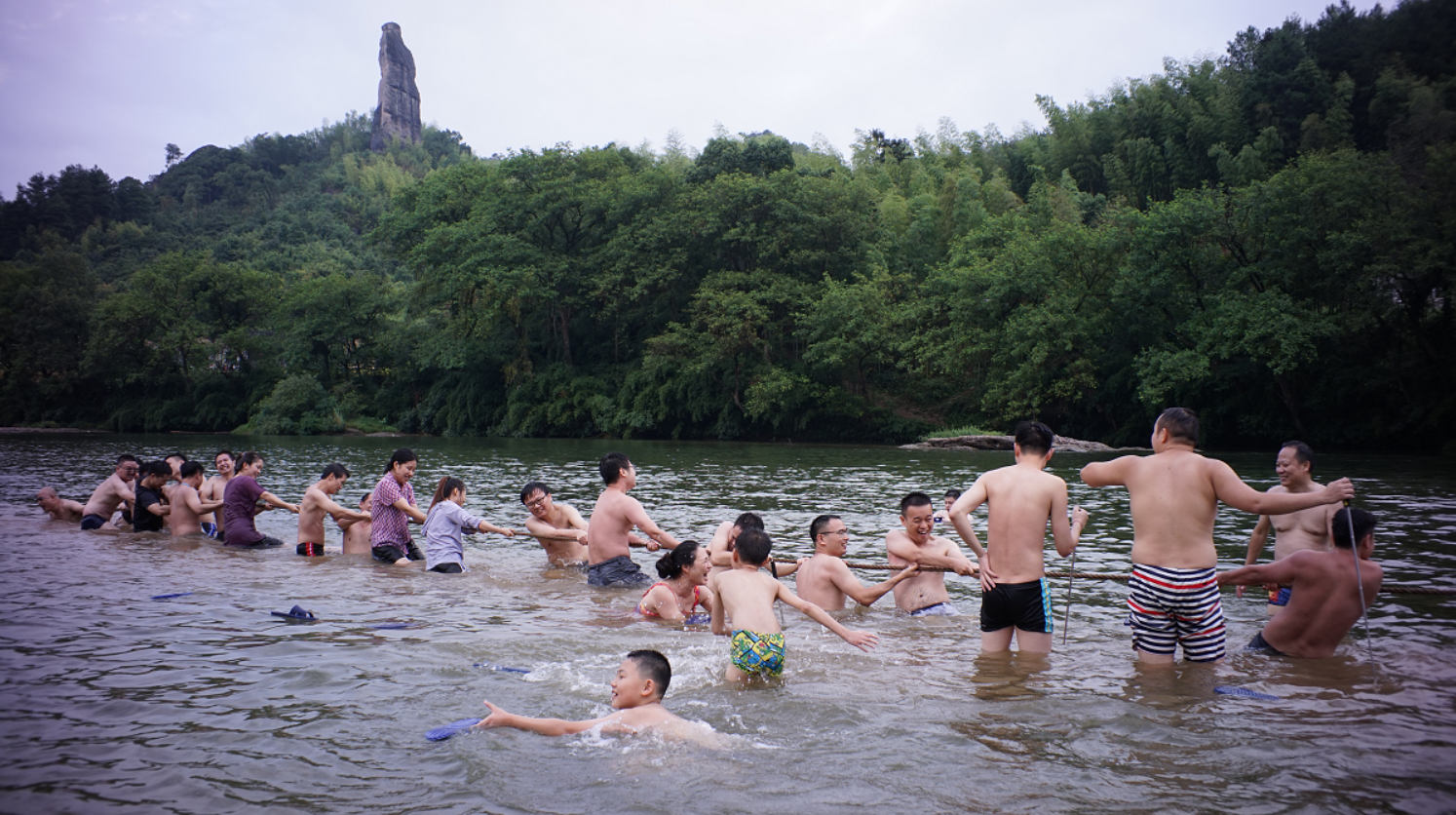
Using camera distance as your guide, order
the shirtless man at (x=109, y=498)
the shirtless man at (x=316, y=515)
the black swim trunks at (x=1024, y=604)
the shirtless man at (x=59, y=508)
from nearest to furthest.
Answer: the black swim trunks at (x=1024, y=604), the shirtless man at (x=316, y=515), the shirtless man at (x=109, y=498), the shirtless man at (x=59, y=508)

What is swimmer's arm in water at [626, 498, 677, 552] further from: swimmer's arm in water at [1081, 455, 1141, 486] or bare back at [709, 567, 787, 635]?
swimmer's arm in water at [1081, 455, 1141, 486]

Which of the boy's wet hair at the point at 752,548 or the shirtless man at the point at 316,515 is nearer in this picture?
the boy's wet hair at the point at 752,548

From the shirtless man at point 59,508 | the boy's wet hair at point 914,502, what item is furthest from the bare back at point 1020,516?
the shirtless man at point 59,508

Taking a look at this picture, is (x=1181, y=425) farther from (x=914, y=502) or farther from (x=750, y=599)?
(x=750, y=599)

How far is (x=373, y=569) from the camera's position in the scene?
11.6 meters

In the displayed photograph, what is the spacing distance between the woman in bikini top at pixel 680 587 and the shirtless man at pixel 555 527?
277cm

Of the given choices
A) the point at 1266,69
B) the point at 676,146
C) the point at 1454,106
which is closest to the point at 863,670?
the point at 1454,106

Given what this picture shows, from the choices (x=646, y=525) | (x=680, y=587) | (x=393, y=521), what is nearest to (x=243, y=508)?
(x=393, y=521)

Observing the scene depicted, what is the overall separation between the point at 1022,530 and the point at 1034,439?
660mm

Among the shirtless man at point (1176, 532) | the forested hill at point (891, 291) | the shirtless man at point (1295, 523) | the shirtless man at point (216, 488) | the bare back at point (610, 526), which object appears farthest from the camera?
the forested hill at point (891, 291)

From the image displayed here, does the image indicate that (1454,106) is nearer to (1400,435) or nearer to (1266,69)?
(1266,69)

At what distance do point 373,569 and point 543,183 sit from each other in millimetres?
44544

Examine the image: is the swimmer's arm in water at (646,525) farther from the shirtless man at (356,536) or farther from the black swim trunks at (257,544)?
the black swim trunks at (257,544)

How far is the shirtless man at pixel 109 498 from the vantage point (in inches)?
578
